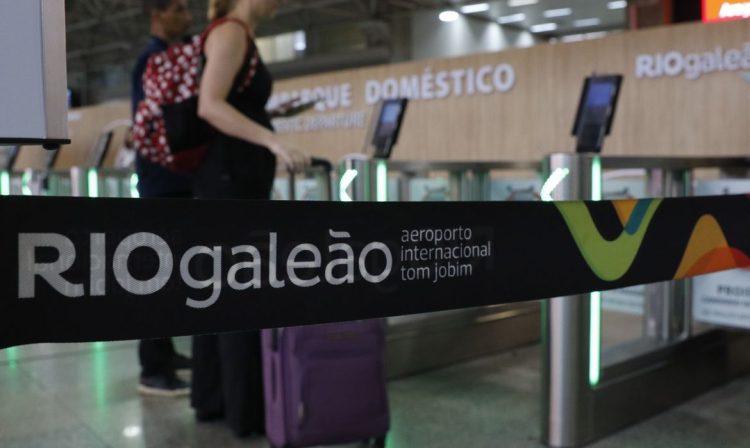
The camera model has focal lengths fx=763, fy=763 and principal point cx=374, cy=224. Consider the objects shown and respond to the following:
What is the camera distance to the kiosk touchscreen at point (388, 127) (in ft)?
12.8

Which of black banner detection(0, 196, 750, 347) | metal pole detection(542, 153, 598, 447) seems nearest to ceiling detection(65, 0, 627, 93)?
metal pole detection(542, 153, 598, 447)

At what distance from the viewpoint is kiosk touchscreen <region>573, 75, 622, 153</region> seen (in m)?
3.19

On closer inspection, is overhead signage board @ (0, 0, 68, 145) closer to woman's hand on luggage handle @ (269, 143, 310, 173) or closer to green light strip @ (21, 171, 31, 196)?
woman's hand on luggage handle @ (269, 143, 310, 173)

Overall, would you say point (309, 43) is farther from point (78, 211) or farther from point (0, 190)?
point (78, 211)

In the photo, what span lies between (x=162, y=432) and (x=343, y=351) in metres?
0.73

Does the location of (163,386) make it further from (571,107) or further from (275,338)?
(571,107)

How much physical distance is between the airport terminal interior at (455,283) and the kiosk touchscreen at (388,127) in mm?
14

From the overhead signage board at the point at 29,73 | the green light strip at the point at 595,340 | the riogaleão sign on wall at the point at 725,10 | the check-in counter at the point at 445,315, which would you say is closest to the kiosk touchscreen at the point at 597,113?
the check-in counter at the point at 445,315

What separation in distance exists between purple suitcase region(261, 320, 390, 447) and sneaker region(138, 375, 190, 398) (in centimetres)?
73

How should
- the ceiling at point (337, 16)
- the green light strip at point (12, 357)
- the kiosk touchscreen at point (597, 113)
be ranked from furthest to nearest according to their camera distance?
1. the ceiling at point (337, 16)
2. the green light strip at point (12, 357)
3. the kiosk touchscreen at point (597, 113)

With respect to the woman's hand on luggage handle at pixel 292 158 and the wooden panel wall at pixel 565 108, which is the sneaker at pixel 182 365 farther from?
the wooden panel wall at pixel 565 108

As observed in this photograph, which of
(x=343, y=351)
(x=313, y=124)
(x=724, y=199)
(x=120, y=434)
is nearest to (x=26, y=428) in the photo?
(x=120, y=434)

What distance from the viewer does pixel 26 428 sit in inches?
97.8

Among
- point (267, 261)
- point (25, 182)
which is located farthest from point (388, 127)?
point (25, 182)
